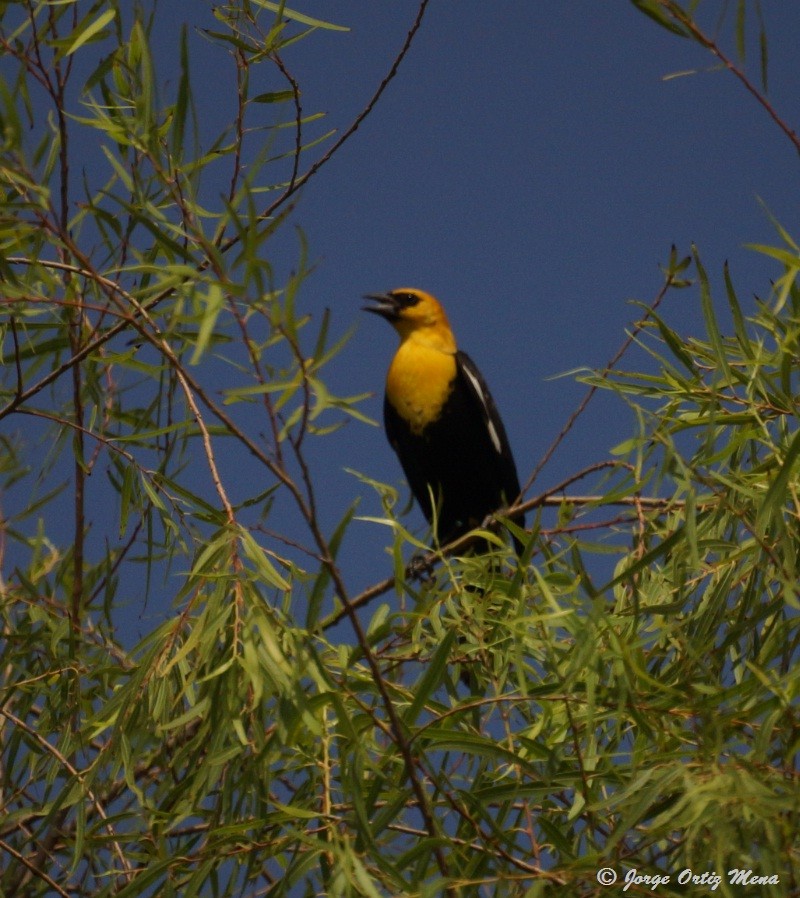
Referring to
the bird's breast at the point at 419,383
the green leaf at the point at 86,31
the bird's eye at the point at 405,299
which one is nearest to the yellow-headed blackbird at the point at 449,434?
the bird's breast at the point at 419,383

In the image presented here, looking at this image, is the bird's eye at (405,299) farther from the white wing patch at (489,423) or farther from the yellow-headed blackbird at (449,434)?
the white wing patch at (489,423)

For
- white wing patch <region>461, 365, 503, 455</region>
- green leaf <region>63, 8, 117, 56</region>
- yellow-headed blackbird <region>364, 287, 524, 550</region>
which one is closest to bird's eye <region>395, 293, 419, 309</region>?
yellow-headed blackbird <region>364, 287, 524, 550</region>

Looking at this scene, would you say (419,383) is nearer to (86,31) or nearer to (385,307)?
(385,307)

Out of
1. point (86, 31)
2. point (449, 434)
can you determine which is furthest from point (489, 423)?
point (86, 31)

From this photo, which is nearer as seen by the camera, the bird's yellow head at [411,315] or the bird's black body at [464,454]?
the bird's black body at [464,454]

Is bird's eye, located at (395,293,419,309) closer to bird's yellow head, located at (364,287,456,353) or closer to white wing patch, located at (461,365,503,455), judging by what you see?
bird's yellow head, located at (364,287,456,353)

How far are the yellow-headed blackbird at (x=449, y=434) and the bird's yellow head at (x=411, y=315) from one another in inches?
1.7

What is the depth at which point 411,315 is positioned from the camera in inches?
152

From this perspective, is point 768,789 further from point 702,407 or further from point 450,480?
point 450,480

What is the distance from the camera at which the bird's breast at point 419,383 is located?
144 inches

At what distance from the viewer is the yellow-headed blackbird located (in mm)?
3652

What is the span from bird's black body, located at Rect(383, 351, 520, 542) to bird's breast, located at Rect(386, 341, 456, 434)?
2 cm

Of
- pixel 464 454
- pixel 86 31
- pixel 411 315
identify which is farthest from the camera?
pixel 411 315

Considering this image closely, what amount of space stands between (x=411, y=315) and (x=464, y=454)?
19.7 inches
